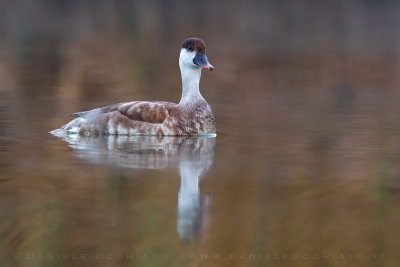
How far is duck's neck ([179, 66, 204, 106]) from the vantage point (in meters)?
12.2

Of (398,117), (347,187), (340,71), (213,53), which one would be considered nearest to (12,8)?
(213,53)

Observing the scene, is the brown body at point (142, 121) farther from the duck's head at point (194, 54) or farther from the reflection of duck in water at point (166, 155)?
the duck's head at point (194, 54)

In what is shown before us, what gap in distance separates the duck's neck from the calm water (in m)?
0.59

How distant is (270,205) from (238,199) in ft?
1.11

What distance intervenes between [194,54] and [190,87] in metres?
0.42

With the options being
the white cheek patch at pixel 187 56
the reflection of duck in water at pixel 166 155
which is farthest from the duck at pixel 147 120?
the white cheek patch at pixel 187 56

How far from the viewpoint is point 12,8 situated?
38500 millimetres

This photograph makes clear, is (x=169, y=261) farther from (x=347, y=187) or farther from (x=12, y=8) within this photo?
(x=12, y=8)

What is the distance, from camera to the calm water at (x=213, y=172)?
6816mm

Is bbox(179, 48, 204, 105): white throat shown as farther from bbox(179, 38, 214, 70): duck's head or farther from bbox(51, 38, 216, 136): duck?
bbox(51, 38, 216, 136): duck

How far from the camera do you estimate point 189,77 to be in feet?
40.9

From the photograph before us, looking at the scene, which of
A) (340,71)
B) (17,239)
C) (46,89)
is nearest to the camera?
(17,239)

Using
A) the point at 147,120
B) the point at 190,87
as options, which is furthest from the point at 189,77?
the point at 147,120

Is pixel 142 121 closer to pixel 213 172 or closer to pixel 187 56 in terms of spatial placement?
pixel 187 56
